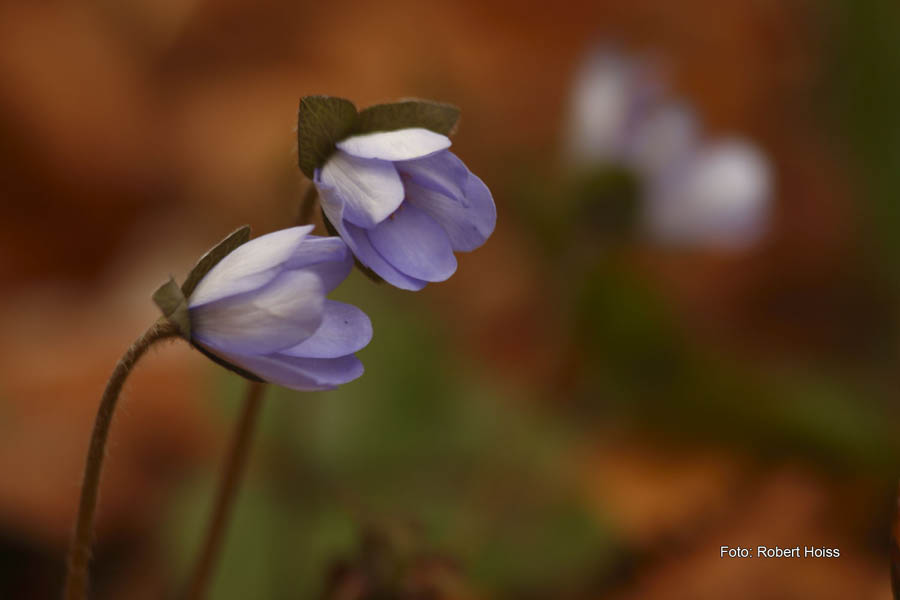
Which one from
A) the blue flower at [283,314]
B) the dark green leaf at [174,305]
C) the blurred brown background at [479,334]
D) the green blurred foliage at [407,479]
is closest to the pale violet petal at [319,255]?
the blue flower at [283,314]

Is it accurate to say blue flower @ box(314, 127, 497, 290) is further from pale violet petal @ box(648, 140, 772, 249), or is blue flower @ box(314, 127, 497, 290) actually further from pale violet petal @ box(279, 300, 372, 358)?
pale violet petal @ box(648, 140, 772, 249)

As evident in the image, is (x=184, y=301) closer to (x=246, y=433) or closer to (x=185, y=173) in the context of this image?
(x=246, y=433)

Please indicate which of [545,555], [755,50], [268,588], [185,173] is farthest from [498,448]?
[755,50]

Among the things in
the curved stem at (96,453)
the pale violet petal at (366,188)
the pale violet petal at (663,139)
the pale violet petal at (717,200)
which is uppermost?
the pale violet petal at (663,139)

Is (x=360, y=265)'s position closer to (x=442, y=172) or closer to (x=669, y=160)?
(x=442, y=172)

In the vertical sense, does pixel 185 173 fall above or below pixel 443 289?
above

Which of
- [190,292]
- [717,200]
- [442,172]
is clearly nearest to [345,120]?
[442,172]

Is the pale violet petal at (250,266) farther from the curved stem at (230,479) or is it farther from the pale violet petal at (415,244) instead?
the curved stem at (230,479)
